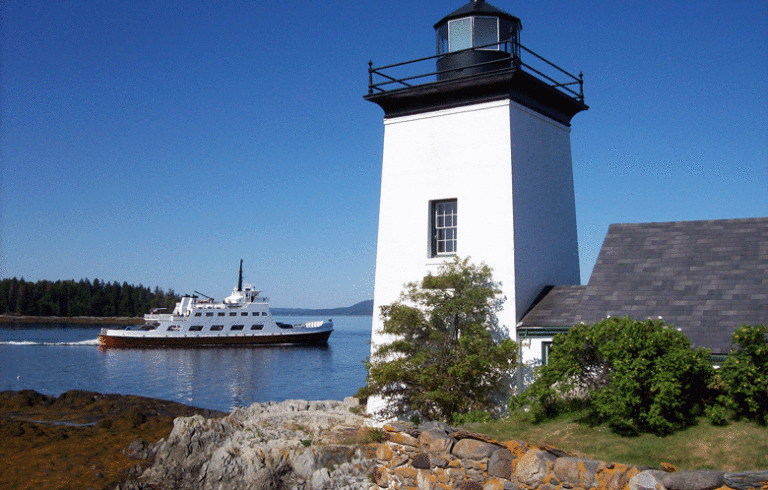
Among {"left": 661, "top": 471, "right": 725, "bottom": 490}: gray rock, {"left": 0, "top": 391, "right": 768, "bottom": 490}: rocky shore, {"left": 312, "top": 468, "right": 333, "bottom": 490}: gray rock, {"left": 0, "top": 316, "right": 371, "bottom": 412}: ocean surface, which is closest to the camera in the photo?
{"left": 661, "top": 471, "right": 725, "bottom": 490}: gray rock

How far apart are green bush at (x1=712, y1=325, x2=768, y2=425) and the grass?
0.60 ft

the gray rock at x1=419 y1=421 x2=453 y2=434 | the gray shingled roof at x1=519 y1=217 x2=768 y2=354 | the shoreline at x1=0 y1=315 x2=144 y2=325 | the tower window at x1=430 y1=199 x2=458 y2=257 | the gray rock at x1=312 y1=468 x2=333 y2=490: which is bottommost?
the gray rock at x1=312 y1=468 x2=333 y2=490

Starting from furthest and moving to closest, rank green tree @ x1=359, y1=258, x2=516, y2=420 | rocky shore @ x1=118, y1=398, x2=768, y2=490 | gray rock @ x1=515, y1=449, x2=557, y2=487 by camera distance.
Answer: green tree @ x1=359, y1=258, x2=516, y2=420, gray rock @ x1=515, y1=449, x2=557, y2=487, rocky shore @ x1=118, y1=398, x2=768, y2=490

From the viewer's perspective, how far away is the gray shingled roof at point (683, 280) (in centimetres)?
995

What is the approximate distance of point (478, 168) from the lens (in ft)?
42.9

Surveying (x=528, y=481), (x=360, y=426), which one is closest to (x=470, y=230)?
(x=360, y=426)

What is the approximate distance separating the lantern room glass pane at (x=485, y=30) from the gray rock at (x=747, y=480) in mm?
9507

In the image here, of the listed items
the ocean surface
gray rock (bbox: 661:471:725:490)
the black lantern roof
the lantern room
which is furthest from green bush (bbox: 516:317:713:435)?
the ocean surface

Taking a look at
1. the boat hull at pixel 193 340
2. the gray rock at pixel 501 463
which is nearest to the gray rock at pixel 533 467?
the gray rock at pixel 501 463

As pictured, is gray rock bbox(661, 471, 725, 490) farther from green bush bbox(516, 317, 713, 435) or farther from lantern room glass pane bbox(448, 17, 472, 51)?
lantern room glass pane bbox(448, 17, 472, 51)

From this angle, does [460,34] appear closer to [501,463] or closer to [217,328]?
[501,463]

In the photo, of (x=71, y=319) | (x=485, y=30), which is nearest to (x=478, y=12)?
(x=485, y=30)

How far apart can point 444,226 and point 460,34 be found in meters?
4.00

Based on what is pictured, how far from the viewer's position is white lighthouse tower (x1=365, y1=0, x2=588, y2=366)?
1280cm
